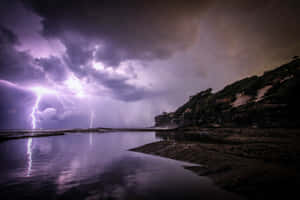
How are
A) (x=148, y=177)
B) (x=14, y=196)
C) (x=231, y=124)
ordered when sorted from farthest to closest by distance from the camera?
(x=231, y=124) < (x=148, y=177) < (x=14, y=196)

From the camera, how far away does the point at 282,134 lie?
20047 mm

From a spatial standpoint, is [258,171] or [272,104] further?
[272,104]

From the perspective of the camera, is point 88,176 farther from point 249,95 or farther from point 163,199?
point 249,95

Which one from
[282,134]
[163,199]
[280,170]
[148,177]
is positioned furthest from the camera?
[282,134]

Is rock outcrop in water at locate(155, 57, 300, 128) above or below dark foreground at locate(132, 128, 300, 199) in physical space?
above

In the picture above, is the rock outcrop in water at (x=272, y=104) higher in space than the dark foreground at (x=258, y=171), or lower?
higher

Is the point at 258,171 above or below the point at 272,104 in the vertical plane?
below

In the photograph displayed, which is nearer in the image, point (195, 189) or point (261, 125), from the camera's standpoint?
point (195, 189)

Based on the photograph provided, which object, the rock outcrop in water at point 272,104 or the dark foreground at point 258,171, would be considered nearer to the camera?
the dark foreground at point 258,171

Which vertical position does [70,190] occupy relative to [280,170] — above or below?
below

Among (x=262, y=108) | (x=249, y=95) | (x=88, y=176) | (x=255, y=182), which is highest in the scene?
(x=249, y=95)

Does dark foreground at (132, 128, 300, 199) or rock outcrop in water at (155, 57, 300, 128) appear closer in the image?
dark foreground at (132, 128, 300, 199)

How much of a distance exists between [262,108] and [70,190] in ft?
147

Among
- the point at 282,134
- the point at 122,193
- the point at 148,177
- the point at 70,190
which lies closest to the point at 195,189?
the point at 148,177
